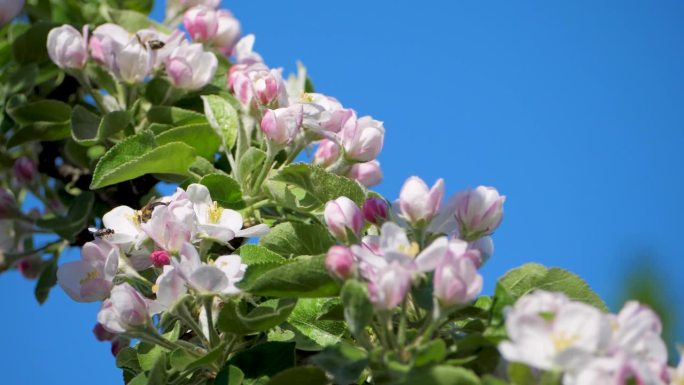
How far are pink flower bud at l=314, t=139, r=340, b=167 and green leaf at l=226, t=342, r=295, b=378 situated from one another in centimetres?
46

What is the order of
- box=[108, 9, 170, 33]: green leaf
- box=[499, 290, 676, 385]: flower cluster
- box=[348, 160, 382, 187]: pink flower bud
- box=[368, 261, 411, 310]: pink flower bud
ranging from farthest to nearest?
1. box=[108, 9, 170, 33]: green leaf
2. box=[348, 160, 382, 187]: pink flower bud
3. box=[368, 261, 411, 310]: pink flower bud
4. box=[499, 290, 676, 385]: flower cluster

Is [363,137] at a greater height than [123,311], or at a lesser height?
greater

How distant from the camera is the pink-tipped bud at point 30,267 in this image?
2559 millimetres

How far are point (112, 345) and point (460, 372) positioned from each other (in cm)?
104

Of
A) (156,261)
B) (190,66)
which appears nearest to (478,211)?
(156,261)

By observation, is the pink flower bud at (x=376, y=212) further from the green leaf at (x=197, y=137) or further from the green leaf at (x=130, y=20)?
the green leaf at (x=130, y=20)

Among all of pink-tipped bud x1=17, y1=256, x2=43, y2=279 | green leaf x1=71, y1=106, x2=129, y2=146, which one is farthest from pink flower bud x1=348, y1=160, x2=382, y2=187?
pink-tipped bud x1=17, y1=256, x2=43, y2=279

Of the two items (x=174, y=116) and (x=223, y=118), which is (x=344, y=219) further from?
(x=174, y=116)

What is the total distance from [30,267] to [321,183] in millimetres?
1364

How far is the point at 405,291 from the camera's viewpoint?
1.09 m

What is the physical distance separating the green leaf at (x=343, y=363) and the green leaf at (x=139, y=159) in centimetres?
61

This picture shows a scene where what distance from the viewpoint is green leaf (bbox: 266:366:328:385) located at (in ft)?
3.80

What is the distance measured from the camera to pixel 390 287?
1.08m

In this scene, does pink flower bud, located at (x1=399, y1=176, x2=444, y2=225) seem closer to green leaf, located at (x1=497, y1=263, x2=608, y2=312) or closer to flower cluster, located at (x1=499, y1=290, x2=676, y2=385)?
green leaf, located at (x1=497, y1=263, x2=608, y2=312)
